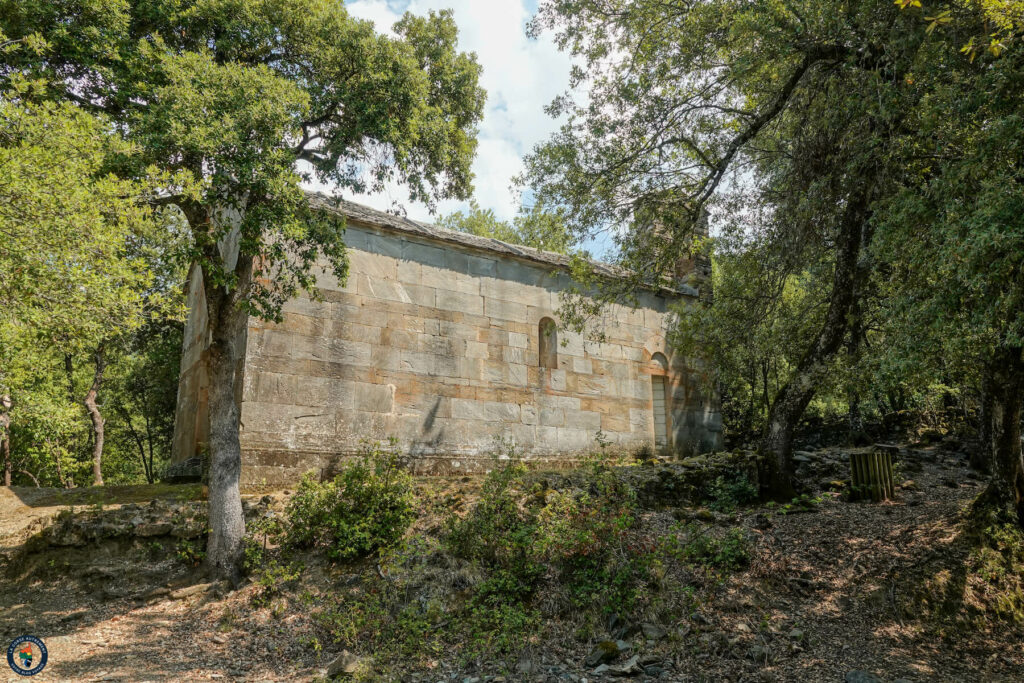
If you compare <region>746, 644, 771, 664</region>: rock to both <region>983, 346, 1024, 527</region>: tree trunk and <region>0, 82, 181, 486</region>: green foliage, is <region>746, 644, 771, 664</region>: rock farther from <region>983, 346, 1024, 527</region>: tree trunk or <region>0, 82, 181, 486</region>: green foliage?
<region>0, 82, 181, 486</region>: green foliage

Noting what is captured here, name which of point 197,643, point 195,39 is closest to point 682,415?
point 197,643

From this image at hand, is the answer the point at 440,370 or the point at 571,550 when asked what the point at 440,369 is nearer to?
the point at 440,370

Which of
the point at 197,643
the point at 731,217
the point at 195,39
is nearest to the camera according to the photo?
the point at 197,643

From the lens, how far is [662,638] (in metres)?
6.77

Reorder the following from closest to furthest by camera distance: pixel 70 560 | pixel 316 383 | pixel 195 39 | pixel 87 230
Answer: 1. pixel 87 230
2. pixel 70 560
3. pixel 195 39
4. pixel 316 383

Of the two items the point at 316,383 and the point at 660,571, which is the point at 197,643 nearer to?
the point at 316,383

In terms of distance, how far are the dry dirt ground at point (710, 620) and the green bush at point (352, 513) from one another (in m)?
0.50

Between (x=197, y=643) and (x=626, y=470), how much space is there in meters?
→ 6.68

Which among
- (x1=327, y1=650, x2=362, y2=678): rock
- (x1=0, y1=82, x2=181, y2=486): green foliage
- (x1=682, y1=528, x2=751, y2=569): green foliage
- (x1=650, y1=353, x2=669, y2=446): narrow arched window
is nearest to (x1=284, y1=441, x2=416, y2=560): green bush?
(x1=327, y1=650, x2=362, y2=678): rock

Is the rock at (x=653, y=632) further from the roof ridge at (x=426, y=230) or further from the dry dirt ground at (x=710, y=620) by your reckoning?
the roof ridge at (x=426, y=230)

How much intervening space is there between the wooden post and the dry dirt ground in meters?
0.29

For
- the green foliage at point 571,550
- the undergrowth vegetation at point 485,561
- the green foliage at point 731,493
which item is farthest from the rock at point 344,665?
the green foliage at point 731,493

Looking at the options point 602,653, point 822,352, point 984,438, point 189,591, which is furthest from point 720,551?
point 189,591

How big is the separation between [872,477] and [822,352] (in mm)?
2186
